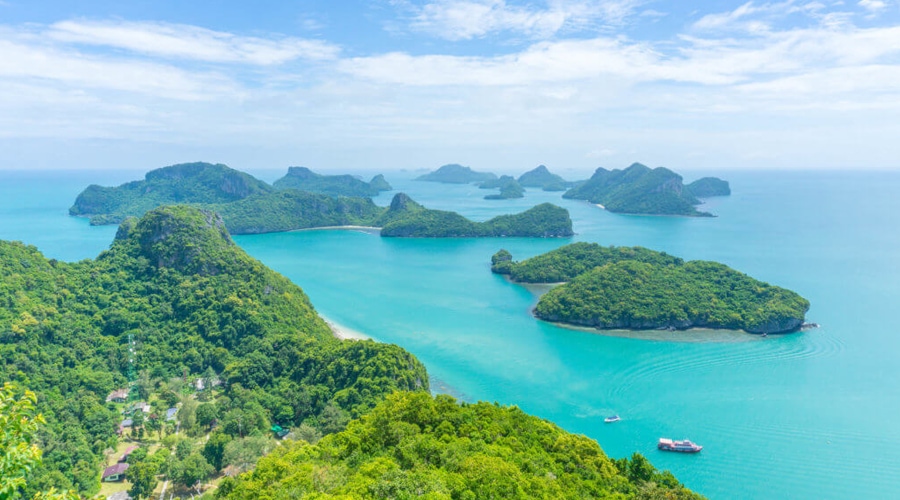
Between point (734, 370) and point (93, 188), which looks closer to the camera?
point (734, 370)

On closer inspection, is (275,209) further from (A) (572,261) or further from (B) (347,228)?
(A) (572,261)

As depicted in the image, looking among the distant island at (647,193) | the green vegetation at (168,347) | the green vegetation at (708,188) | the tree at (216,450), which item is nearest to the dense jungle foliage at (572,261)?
the green vegetation at (168,347)

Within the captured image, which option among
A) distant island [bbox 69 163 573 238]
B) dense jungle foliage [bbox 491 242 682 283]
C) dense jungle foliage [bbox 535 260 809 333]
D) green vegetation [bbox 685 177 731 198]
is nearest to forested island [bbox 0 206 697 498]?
dense jungle foliage [bbox 535 260 809 333]

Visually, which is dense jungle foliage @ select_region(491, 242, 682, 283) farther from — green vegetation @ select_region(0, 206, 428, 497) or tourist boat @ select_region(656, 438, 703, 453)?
tourist boat @ select_region(656, 438, 703, 453)

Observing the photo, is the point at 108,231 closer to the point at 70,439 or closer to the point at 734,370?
the point at 70,439

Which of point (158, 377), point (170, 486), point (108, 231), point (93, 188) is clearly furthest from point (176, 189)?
point (170, 486)

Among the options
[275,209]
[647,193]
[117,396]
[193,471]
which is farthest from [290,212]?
[193,471]

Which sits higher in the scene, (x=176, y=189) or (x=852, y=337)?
(x=176, y=189)
